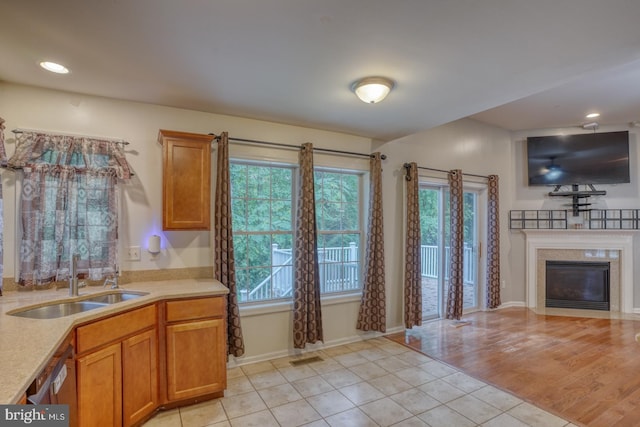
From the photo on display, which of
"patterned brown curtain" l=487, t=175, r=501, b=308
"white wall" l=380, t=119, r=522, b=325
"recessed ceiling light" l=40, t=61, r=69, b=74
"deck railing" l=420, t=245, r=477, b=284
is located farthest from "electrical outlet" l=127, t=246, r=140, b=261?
"patterned brown curtain" l=487, t=175, r=501, b=308

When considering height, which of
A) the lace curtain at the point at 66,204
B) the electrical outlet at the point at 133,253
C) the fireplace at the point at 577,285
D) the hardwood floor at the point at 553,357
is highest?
the lace curtain at the point at 66,204

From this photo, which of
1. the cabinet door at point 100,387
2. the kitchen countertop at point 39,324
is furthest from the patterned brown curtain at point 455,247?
the cabinet door at point 100,387

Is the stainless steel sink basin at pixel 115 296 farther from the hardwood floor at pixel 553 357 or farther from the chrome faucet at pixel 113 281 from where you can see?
the hardwood floor at pixel 553 357

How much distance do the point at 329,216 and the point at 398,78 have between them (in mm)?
1901

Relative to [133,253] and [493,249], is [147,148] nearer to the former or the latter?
[133,253]

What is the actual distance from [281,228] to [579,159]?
16.7 ft

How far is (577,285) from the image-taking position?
523 centimetres

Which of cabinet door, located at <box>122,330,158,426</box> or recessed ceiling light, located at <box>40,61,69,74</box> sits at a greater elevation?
recessed ceiling light, located at <box>40,61,69,74</box>

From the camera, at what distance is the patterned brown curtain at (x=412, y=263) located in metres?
4.10

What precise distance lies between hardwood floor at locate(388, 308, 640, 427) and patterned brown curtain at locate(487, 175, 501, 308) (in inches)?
11.2

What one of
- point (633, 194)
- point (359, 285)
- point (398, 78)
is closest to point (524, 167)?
point (633, 194)

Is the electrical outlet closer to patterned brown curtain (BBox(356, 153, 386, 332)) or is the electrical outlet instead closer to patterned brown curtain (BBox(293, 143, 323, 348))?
patterned brown curtain (BBox(293, 143, 323, 348))

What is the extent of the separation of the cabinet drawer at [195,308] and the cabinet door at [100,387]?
1.40 ft

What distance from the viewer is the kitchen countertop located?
1.15 m
